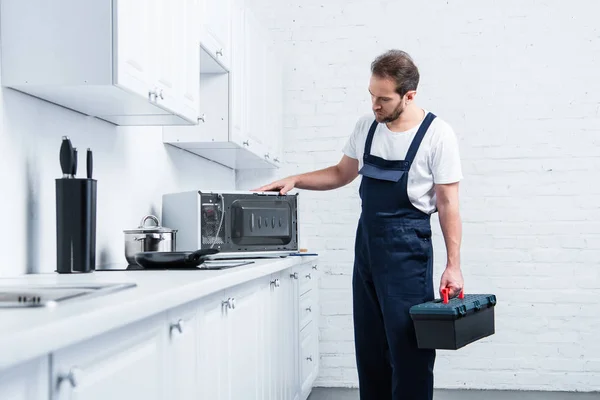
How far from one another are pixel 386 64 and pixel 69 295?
184 centimetres

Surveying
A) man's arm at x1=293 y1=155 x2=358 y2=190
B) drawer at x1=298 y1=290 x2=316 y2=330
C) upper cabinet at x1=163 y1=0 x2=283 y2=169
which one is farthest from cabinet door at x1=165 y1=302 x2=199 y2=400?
drawer at x1=298 y1=290 x2=316 y2=330

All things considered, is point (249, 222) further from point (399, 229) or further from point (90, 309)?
point (90, 309)

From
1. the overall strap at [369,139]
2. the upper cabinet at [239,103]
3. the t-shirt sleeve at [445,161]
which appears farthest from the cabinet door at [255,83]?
the t-shirt sleeve at [445,161]

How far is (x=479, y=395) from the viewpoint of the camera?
4281 mm

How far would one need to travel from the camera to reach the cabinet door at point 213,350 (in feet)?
6.48

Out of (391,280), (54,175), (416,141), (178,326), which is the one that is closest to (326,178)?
(416,141)

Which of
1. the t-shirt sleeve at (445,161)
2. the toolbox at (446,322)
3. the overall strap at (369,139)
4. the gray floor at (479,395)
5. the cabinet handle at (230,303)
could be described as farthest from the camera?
the gray floor at (479,395)

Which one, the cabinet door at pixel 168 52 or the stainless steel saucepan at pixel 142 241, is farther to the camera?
the stainless steel saucepan at pixel 142 241

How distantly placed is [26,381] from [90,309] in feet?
0.54

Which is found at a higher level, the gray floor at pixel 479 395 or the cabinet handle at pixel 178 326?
the cabinet handle at pixel 178 326

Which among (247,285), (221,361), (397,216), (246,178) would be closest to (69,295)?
(221,361)

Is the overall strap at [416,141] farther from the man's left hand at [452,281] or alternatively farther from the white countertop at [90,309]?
the white countertop at [90,309]

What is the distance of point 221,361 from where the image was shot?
2.16 meters

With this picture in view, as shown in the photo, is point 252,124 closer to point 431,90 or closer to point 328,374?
point 431,90
